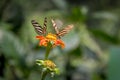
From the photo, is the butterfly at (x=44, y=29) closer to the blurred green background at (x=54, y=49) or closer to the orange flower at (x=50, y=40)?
the orange flower at (x=50, y=40)

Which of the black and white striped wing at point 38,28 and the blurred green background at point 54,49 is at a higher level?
the black and white striped wing at point 38,28

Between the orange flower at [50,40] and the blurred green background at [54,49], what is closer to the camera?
→ the orange flower at [50,40]

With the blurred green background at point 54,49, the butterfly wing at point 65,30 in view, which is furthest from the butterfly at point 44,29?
the blurred green background at point 54,49

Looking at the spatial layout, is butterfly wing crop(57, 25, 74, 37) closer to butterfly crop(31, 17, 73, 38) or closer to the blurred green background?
butterfly crop(31, 17, 73, 38)

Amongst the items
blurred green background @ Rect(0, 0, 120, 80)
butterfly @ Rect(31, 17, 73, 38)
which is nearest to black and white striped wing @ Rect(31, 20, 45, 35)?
butterfly @ Rect(31, 17, 73, 38)

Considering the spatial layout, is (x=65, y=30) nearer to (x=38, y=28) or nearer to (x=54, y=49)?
(x=38, y=28)

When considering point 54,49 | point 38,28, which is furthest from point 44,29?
point 54,49

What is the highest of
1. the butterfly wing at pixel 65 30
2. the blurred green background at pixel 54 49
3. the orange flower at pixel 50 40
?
the butterfly wing at pixel 65 30

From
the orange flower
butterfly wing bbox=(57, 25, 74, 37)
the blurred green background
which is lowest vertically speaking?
the blurred green background

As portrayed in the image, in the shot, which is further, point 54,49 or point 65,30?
point 54,49

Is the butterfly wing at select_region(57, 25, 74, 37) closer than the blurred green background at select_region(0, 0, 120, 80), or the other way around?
the butterfly wing at select_region(57, 25, 74, 37)

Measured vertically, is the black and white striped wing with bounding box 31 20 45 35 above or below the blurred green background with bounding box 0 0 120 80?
above

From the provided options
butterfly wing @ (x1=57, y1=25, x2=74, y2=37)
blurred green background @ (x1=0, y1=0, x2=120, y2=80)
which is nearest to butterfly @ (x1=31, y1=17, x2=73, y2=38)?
butterfly wing @ (x1=57, y1=25, x2=74, y2=37)

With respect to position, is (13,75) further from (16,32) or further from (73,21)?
(73,21)
